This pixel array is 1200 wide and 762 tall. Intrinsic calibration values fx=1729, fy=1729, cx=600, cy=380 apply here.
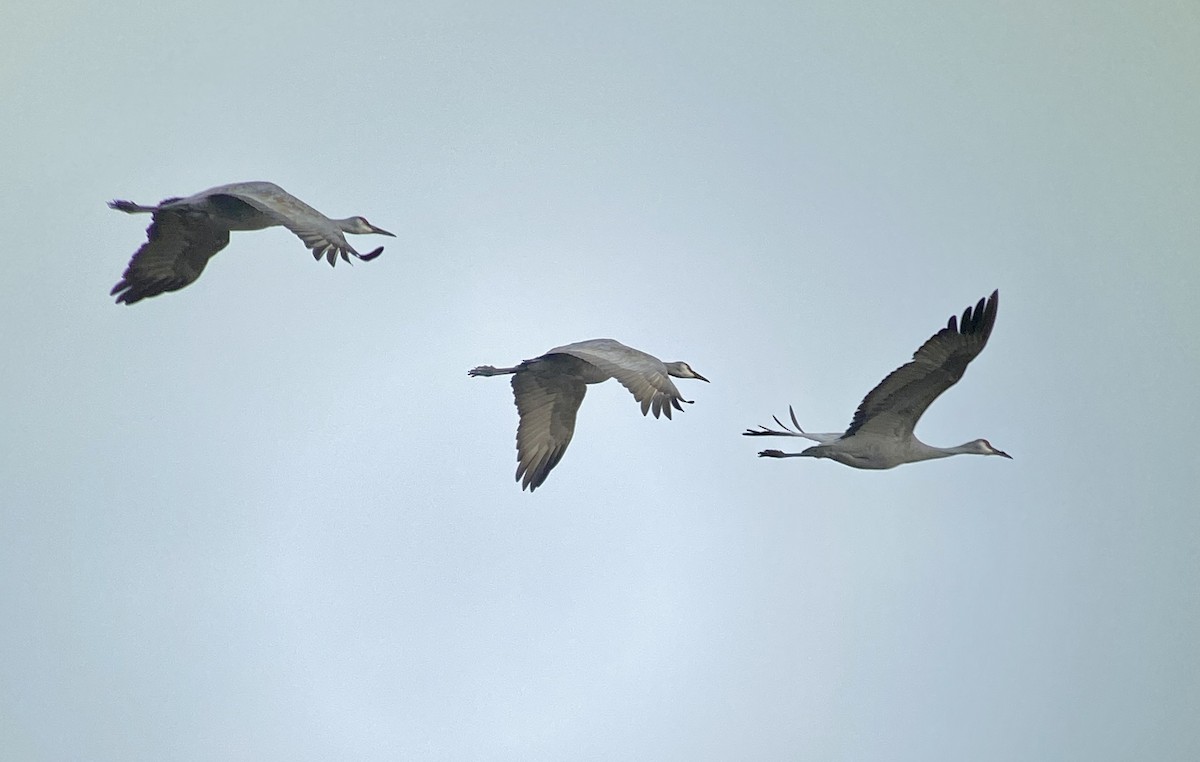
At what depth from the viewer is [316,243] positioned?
16.9 metres

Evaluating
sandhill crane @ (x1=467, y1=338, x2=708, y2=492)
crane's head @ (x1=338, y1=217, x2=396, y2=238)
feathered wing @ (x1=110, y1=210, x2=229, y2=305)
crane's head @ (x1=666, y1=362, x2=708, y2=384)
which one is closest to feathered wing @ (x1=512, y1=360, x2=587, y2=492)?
sandhill crane @ (x1=467, y1=338, x2=708, y2=492)

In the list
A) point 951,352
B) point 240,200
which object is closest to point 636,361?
point 951,352

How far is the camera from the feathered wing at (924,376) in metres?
18.7

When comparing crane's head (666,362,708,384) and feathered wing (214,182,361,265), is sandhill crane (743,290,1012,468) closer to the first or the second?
crane's head (666,362,708,384)

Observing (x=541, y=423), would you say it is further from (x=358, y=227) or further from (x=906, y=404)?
(x=906, y=404)

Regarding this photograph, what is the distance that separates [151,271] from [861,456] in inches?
340

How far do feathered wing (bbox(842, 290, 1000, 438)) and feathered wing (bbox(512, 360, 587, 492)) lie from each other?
3917mm

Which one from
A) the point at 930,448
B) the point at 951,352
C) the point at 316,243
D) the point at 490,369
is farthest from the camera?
the point at 490,369

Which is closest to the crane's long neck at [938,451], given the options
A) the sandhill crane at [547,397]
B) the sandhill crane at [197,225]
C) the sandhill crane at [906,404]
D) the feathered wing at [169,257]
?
the sandhill crane at [906,404]

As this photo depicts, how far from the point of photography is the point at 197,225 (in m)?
20.2

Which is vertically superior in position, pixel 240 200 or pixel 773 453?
pixel 240 200

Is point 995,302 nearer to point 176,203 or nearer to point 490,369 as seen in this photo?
point 490,369

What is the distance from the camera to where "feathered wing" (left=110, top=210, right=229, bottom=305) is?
66.3 ft

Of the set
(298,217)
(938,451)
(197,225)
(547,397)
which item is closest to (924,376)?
(938,451)
